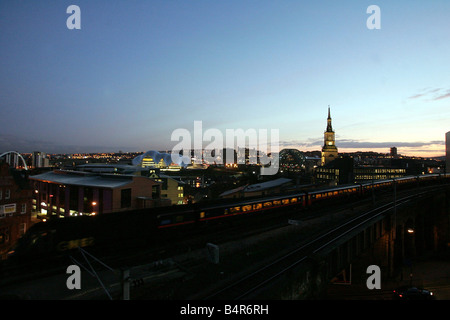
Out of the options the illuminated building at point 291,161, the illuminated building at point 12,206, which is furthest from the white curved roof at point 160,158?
the illuminated building at point 12,206

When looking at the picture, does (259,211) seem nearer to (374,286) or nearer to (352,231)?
(352,231)

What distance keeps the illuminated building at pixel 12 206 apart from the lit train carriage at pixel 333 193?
94.1 ft

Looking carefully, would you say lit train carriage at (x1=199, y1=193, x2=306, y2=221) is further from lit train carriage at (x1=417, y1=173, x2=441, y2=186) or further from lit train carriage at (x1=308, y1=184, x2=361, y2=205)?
lit train carriage at (x1=417, y1=173, x2=441, y2=186)

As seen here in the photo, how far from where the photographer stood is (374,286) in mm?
20672

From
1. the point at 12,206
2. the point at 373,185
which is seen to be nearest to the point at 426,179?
the point at 373,185

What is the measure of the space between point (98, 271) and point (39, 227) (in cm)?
340

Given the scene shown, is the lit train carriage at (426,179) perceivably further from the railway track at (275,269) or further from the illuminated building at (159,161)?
the illuminated building at (159,161)

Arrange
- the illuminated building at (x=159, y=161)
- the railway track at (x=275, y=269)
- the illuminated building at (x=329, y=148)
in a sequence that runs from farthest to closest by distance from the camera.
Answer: the illuminated building at (x=329, y=148) → the illuminated building at (x=159, y=161) → the railway track at (x=275, y=269)

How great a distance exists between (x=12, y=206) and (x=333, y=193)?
33289 millimetres

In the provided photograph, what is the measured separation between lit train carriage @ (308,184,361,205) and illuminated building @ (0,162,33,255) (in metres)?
28.7

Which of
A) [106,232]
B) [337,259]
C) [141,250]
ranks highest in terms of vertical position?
[106,232]

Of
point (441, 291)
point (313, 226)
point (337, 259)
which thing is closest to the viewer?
point (337, 259)

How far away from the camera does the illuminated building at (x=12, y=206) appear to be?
21938 millimetres
